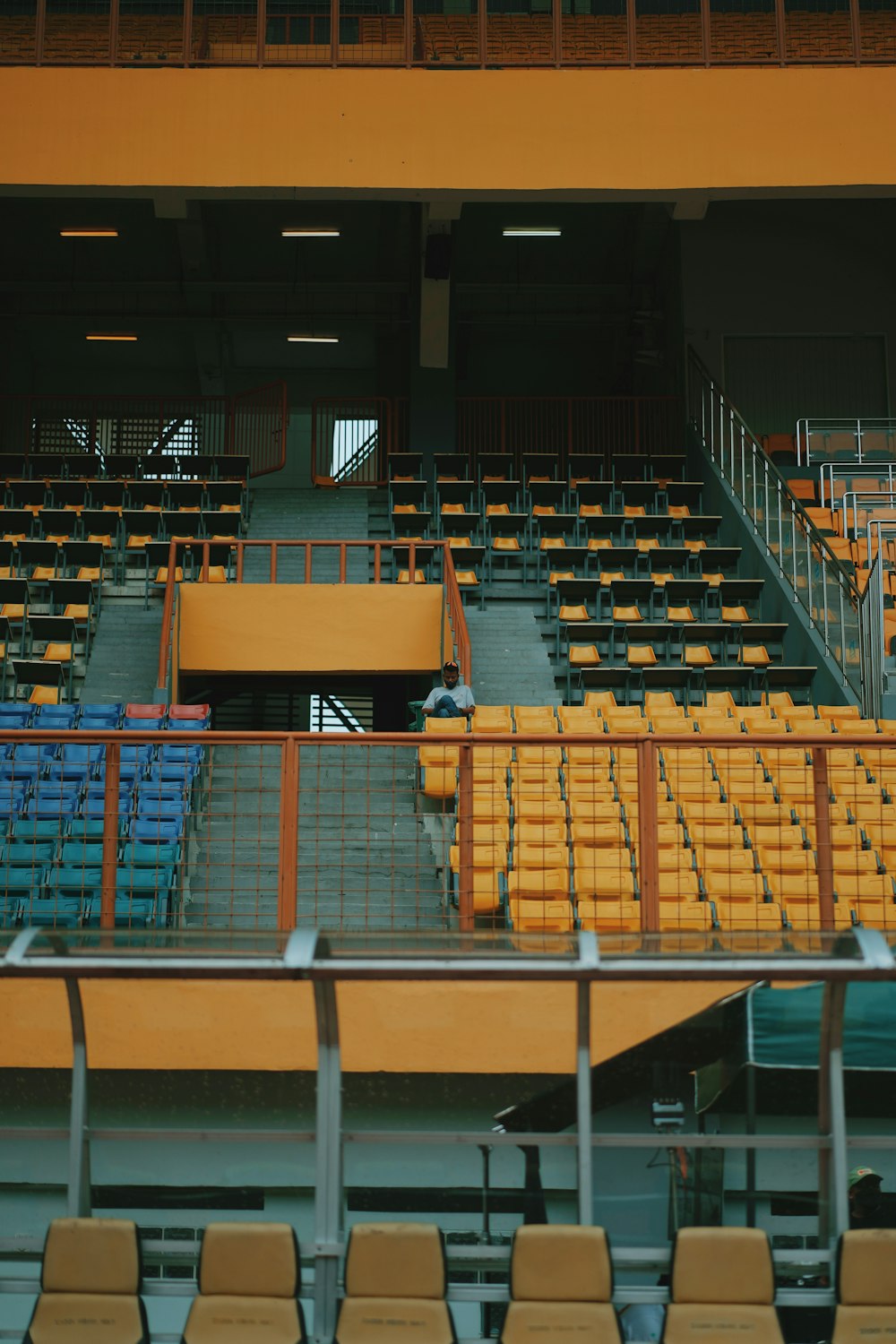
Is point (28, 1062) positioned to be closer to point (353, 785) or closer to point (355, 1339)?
point (355, 1339)

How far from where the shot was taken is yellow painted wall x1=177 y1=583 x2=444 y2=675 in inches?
531

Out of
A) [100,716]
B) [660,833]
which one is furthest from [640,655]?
[660,833]

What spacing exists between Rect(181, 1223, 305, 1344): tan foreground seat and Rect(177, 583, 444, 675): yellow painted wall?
8183 millimetres

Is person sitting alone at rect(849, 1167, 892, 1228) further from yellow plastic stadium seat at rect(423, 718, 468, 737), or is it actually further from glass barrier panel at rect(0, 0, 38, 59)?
glass barrier panel at rect(0, 0, 38, 59)

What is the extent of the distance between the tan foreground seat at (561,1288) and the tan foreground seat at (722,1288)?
254 mm

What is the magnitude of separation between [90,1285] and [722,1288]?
235cm

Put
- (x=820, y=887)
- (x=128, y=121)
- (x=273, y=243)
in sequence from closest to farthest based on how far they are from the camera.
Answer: (x=820, y=887) < (x=128, y=121) < (x=273, y=243)

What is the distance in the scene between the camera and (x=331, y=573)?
15477 mm

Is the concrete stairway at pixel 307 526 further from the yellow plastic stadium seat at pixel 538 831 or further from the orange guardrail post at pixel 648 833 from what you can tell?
the orange guardrail post at pixel 648 833

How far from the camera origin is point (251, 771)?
9.72m

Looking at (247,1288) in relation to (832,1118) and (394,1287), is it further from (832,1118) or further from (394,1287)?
(832,1118)

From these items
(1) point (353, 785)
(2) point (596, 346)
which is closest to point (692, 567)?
(1) point (353, 785)

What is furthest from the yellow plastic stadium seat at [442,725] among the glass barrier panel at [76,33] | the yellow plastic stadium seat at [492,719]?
the glass barrier panel at [76,33]

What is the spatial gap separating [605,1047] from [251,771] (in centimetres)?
422
